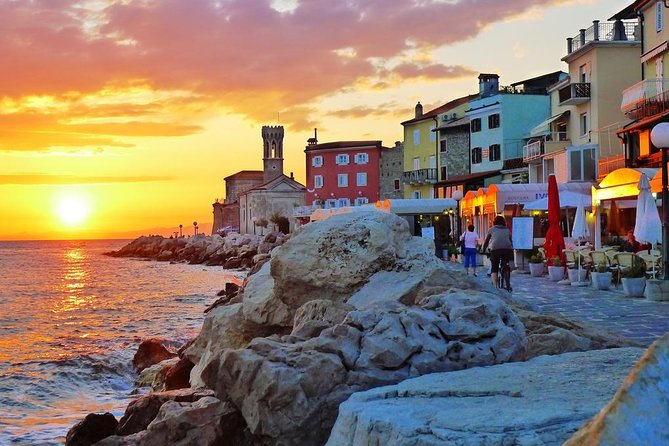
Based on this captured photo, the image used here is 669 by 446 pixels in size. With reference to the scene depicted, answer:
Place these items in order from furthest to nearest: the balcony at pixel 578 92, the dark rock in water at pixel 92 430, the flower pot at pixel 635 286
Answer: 1. the balcony at pixel 578 92
2. the flower pot at pixel 635 286
3. the dark rock in water at pixel 92 430

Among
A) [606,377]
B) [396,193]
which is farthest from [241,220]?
[606,377]

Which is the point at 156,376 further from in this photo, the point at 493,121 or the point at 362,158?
the point at 362,158

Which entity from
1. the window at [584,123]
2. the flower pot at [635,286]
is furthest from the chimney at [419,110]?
the flower pot at [635,286]

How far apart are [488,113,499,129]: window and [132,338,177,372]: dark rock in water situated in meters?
42.6

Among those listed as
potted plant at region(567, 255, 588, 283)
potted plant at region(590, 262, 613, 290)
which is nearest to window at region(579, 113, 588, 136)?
potted plant at region(567, 255, 588, 283)

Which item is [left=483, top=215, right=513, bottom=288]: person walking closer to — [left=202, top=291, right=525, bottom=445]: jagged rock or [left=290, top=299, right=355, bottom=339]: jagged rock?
[left=290, top=299, right=355, bottom=339]: jagged rock

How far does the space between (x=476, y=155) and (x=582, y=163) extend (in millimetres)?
19888

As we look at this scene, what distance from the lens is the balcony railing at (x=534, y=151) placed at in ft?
147

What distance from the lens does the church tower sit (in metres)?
104

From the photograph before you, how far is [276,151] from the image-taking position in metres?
105

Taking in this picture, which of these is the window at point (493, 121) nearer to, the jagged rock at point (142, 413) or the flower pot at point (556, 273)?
the flower pot at point (556, 273)

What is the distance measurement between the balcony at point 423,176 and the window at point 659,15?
3112 centimetres

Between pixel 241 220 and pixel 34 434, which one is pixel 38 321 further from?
pixel 241 220

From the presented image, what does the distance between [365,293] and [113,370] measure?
878 centimetres
